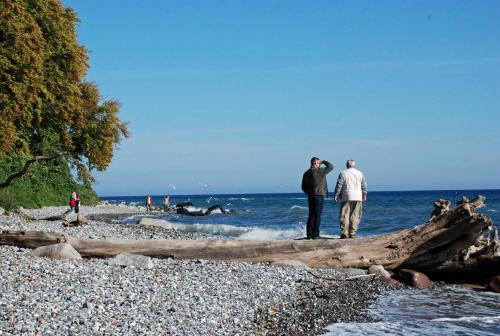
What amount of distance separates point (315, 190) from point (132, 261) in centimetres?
558

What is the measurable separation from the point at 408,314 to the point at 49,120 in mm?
19650

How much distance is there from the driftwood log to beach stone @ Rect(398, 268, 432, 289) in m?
0.35

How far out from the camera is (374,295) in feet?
38.7

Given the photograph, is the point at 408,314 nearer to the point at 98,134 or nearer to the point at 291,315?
the point at 291,315

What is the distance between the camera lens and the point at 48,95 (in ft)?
73.5

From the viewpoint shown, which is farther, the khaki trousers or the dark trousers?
the khaki trousers

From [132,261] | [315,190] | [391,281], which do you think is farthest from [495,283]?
[132,261]

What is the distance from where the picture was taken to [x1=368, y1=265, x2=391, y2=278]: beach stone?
1321 cm

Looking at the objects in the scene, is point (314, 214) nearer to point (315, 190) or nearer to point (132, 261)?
point (315, 190)

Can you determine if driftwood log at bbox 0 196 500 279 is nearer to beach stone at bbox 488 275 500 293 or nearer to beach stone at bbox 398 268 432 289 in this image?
beach stone at bbox 398 268 432 289

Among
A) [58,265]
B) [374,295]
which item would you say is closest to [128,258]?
[58,265]

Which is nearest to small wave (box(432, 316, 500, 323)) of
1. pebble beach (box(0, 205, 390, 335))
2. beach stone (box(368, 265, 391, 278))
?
pebble beach (box(0, 205, 390, 335))

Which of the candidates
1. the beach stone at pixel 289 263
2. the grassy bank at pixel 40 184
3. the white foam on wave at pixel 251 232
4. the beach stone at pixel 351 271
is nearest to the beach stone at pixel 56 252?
the beach stone at pixel 289 263

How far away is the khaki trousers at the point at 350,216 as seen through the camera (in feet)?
51.4
